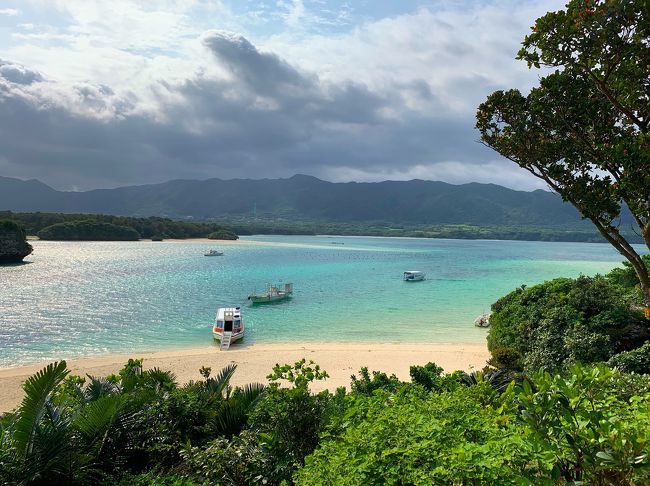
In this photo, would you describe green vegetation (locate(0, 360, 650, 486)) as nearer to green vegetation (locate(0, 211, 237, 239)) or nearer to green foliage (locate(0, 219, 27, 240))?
green foliage (locate(0, 219, 27, 240))

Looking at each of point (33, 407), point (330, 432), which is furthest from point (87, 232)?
point (330, 432)

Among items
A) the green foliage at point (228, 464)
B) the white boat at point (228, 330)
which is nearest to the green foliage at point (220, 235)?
the white boat at point (228, 330)

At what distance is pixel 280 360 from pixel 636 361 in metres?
14.6

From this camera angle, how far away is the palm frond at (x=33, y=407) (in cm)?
530

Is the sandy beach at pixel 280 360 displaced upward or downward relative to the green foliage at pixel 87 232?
downward

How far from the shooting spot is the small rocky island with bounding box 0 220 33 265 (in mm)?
69938

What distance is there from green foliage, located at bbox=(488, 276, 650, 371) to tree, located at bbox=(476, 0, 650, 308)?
446cm

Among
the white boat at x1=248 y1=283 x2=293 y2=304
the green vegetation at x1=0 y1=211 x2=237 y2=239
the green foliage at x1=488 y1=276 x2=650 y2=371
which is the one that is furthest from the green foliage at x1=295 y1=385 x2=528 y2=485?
the green vegetation at x1=0 y1=211 x2=237 y2=239

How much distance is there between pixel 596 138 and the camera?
30.5 ft

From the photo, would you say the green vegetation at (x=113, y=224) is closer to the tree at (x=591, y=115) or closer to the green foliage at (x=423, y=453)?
the tree at (x=591, y=115)

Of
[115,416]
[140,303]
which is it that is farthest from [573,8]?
[140,303]

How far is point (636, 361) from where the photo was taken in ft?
36.9

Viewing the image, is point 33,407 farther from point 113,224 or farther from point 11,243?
point 113,224

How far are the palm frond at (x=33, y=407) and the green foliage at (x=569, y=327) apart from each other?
41.8 feet
